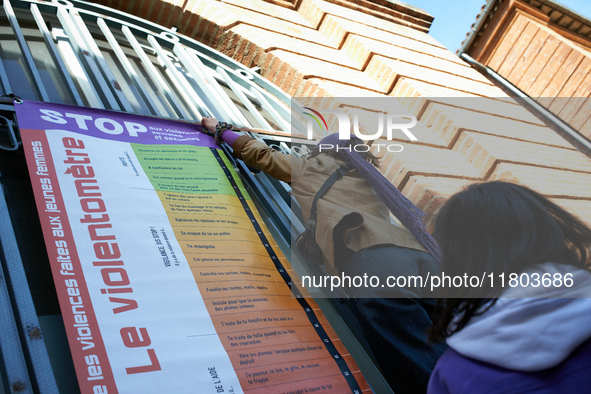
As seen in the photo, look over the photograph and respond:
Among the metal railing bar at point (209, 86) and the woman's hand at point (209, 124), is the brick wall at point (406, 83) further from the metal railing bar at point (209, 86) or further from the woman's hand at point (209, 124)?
the woman's hand at point (209, 124)

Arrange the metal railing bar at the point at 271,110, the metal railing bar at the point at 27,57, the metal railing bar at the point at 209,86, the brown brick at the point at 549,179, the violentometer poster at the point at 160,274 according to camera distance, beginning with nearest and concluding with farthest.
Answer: the violentometer poster at the point at 160,274 → the metal railing bar at the point at 27,57 → the metal railing bar at the point at 209,86 → the brown brick at the point at 549,179 → the metal railing bar at the point at 271,110

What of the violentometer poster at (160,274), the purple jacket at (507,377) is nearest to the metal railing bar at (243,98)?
the violentometer poster at (160,274)

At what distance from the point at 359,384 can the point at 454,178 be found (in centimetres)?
208

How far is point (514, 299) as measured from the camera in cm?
106

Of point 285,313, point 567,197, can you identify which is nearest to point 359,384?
point 285,313

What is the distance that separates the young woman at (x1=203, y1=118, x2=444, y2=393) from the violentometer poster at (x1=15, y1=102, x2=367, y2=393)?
0.69ft

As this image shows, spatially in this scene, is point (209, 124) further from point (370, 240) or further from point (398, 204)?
point (370, 240)

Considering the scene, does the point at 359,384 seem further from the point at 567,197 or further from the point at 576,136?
the point at 576,136

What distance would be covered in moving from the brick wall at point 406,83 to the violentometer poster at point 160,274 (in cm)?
157

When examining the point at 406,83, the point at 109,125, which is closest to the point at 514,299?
the point at 109,125

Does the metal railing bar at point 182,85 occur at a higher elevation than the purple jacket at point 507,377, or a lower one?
lower

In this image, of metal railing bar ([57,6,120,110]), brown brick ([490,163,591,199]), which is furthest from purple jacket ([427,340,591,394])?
brown brick ([490,163,591,199])

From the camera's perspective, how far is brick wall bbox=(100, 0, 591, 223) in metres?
3.49

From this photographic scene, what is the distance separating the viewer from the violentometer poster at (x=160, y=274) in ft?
4.79
